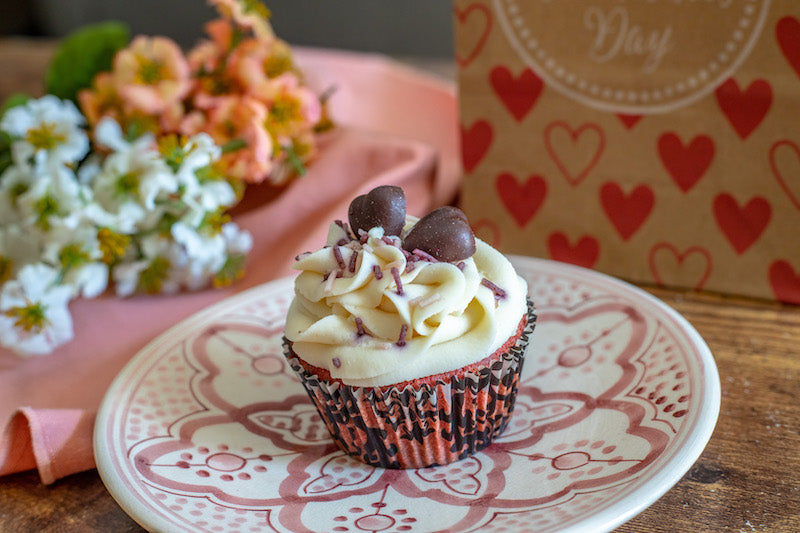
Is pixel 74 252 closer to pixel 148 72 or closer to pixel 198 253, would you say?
pixel 198 253

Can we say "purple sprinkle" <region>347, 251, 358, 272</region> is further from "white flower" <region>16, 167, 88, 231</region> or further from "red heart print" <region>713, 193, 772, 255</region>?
"red heart print" <region>713, 193, 772, 255</region>

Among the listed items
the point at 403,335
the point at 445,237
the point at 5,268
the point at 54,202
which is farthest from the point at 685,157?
the point at 5,268

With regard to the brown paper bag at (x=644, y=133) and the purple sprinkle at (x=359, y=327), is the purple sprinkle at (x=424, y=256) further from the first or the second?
the brown paper bag at (x=644, y=133)

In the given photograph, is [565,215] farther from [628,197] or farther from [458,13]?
[458,13]

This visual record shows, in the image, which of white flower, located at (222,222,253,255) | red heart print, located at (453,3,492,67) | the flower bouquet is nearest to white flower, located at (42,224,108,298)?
the flower bouquet

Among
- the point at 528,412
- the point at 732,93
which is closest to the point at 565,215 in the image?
the point at 732,93

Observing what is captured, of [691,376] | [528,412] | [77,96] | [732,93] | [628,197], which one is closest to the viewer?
[691,376]
